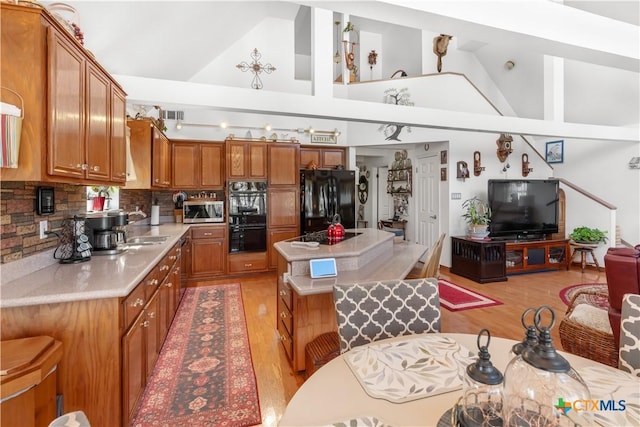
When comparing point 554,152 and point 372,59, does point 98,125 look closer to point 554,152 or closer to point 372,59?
point 372,59

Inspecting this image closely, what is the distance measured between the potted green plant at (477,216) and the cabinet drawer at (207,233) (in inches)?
167

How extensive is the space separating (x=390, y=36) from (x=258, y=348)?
691cm

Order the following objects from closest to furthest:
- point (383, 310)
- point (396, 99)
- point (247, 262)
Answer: point (383, 310) < point (247, 262) < point (396, 99)

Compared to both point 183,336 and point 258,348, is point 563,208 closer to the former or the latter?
point 258,348

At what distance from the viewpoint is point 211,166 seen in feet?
17.0

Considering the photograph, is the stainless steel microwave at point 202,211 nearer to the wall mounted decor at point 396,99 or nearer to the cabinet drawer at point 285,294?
the cabinet drawer at point 285,294

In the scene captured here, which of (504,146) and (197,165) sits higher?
(504,146)

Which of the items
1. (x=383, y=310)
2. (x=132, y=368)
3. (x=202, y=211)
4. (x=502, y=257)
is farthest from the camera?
(x=202, y=211)

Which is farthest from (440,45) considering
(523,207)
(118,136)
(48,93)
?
(48,93)

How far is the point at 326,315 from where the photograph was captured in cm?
231

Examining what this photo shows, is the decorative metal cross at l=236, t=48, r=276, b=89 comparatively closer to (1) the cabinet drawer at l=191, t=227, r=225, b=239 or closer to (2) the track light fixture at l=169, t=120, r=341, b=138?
(2) the track light fixture at l=169, t=120, r=341, b=138

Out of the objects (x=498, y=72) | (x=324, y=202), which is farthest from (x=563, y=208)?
(x=324, y=202)

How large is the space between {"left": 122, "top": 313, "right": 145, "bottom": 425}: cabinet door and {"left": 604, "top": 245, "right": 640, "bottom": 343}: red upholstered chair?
2.98m

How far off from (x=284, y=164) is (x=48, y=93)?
12.7ft
